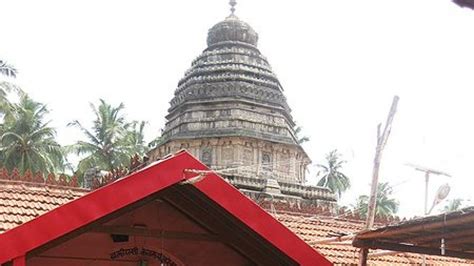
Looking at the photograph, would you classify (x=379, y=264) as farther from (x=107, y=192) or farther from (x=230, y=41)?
(x=230, y=41)

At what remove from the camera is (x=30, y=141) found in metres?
32.7

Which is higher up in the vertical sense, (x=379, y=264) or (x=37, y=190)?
(x=37, y=190)

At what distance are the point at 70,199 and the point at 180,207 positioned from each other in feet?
6.89

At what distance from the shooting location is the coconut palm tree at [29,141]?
3166 centimetres

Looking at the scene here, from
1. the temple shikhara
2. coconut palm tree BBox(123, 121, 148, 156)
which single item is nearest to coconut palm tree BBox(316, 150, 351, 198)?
coconut palm tree BBox(123, 121, 148, 156)

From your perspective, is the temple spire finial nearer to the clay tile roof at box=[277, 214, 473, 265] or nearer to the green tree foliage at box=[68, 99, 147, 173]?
the green tree foliage at box=[68, 99, 147, 173]

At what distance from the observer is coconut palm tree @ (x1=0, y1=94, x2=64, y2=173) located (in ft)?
104

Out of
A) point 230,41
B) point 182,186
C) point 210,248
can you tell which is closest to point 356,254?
point 210,248

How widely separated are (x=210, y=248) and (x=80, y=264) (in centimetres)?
131

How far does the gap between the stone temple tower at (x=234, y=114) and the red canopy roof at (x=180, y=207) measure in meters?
19.7

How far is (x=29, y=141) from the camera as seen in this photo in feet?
107

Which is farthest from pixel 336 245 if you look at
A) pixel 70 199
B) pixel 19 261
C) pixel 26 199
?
pixel 19 261

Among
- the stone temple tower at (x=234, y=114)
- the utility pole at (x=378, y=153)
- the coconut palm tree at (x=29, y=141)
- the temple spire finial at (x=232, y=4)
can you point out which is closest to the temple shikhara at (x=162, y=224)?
the utility pole at (x=378, y=153)

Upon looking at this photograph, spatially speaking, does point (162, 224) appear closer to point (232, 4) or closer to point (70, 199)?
point (70, 199)
